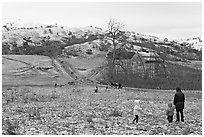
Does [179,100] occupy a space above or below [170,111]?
above

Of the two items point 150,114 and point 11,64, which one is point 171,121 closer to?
point 150,114

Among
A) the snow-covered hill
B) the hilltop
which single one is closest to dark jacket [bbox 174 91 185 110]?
the hilltop

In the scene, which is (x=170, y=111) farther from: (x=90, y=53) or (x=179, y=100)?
(x=90, y=53)

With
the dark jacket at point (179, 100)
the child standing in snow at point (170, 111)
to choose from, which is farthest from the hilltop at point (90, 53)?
the dark jacket at point (179, 100)

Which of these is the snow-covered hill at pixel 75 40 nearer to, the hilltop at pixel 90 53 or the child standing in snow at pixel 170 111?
the hilltop at pixel 90 53

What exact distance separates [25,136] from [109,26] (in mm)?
34163

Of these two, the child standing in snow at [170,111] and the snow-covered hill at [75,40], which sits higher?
the snow-covered hill at [75,40]

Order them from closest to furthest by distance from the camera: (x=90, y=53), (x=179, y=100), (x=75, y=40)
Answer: (x=179, y=100)
(x=90, y=53)
(x=75, y=40)

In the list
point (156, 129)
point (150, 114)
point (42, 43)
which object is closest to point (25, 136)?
point (156, 129)

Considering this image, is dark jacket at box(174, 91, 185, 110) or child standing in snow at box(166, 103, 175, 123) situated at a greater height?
dark jacket at box(174, 91, 185, 110)

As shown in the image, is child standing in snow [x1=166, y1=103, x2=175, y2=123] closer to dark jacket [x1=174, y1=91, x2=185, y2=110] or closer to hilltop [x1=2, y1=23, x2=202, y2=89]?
dark jacket [x1=174, y1=91, x2=185, y2=110]

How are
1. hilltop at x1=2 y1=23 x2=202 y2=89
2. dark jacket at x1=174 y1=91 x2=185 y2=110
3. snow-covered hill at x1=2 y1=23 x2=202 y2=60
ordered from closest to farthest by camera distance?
dark jacket at x1=174 y1=91 x2=185 y2=110, hilltop at x1=2 y1=23 x2=202 y2=89, snow-covered hill at x1=2 y1=23 x2=202 y2=60

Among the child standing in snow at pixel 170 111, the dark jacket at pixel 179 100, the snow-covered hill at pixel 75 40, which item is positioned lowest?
the child standing in snow at pixel 170 111

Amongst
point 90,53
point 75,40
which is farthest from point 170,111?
point 75,40
